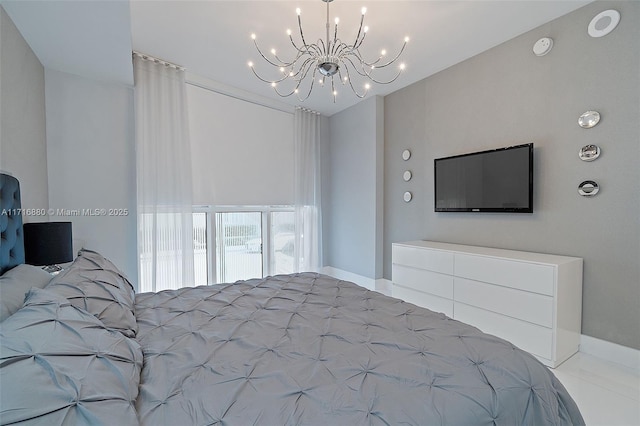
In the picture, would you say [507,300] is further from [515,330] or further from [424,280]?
[424,280]

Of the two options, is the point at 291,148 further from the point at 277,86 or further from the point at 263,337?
the point at 263,337

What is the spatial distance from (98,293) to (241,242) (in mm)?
2825

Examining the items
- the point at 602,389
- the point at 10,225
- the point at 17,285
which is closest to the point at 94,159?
the point at 10,225

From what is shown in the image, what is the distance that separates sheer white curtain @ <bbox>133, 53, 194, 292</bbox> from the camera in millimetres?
3064

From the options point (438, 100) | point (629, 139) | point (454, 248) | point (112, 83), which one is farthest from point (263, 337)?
point (438, 100)

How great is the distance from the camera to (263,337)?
4.25 ft

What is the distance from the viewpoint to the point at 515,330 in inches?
94.8

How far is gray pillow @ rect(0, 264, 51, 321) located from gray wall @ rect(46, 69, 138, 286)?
1.69 metres

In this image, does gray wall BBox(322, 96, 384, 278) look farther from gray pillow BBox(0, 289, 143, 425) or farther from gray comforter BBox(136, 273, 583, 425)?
gray pillow BBox(0, 289, 143, 425)

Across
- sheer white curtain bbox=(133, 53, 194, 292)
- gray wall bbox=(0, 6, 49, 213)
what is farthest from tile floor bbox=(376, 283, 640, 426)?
gray wall bbox=(0, 6, 49, 213)

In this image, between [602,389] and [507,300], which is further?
[507,300]

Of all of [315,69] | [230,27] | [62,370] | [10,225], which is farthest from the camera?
[315,69]

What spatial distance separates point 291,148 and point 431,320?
3572 mm

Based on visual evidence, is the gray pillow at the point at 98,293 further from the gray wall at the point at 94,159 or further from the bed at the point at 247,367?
the gray wall at the point at 94,159
